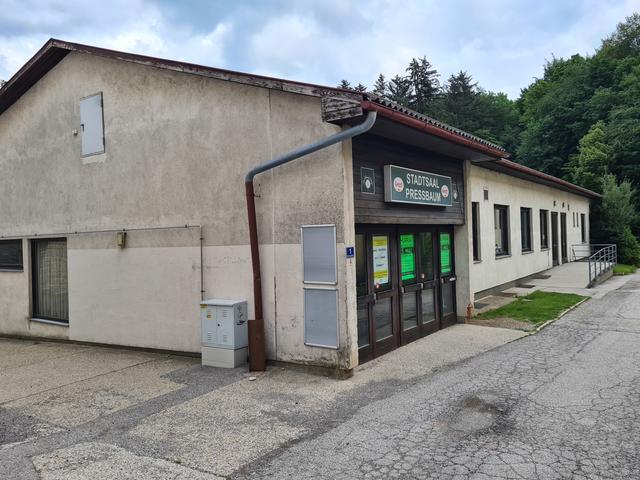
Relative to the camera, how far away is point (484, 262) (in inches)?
505

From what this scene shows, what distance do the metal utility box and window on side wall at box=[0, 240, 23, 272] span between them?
6.24 m

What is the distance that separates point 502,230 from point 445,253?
19.1 feet

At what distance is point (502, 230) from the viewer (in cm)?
1455

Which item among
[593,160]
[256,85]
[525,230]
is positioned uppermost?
[593,160]

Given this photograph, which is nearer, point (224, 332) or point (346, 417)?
point (346, 417)

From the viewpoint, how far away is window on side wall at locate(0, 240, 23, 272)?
11002 mm

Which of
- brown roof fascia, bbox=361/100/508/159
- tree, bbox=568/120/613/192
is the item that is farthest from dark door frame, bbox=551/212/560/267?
brown roof fascia, bbox=361/100/508/159

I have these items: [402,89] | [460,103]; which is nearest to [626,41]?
[460,103]

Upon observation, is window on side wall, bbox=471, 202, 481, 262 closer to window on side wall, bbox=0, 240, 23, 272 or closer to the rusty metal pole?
the rusty metal pole

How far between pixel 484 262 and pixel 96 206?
9349 millimetres

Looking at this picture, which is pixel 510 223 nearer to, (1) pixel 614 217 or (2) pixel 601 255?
(2) pixel 601 255

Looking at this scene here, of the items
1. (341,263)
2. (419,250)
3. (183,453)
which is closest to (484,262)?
(419,250)

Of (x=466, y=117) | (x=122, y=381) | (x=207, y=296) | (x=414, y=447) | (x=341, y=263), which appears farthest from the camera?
(x=466, y=117)

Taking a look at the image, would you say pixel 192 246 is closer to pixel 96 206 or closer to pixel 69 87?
pixel 96 206
